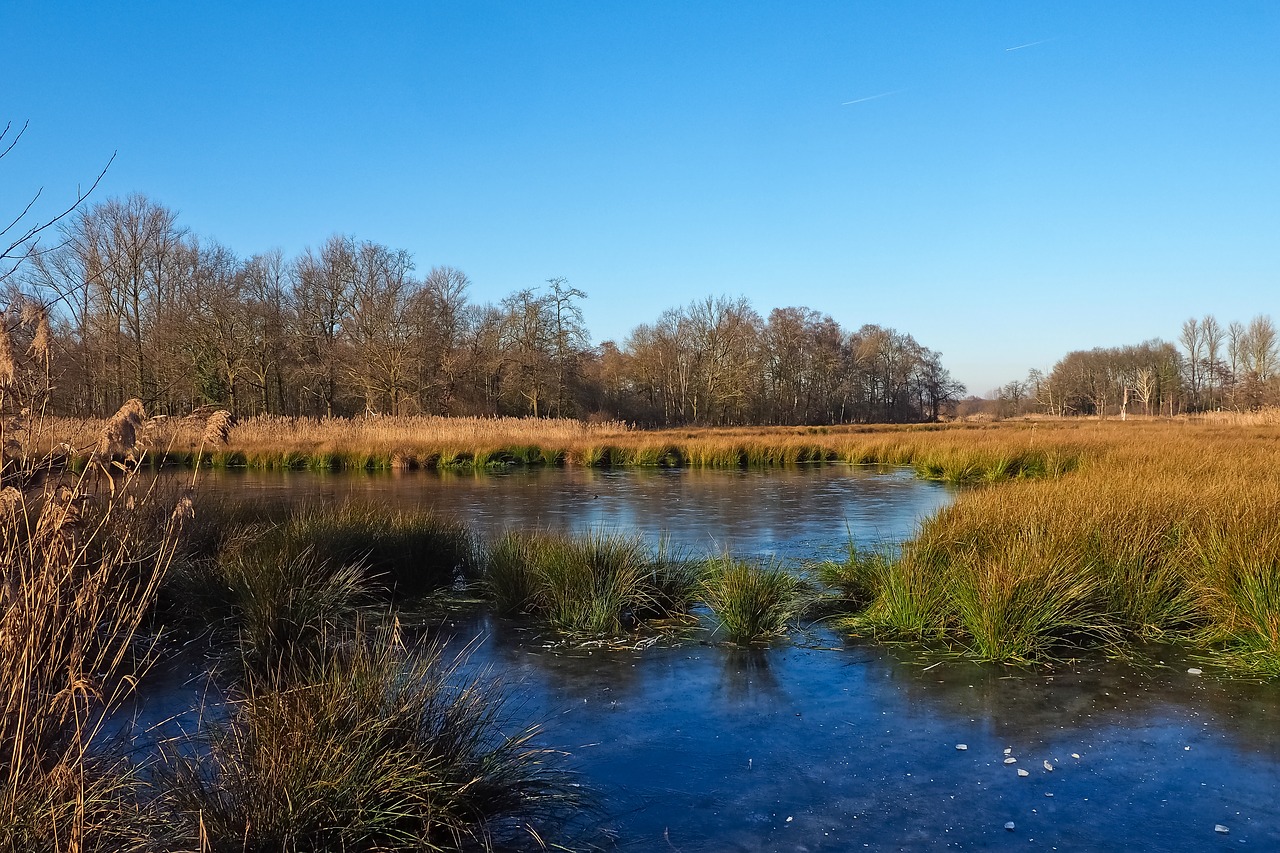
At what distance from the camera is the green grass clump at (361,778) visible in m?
2.40

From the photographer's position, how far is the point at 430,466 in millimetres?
20609

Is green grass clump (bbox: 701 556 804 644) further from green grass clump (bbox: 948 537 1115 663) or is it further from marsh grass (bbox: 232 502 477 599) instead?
marsh grass (bbox: 232 502 477 599)

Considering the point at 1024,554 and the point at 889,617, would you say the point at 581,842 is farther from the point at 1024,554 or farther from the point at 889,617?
the point at 1024,554

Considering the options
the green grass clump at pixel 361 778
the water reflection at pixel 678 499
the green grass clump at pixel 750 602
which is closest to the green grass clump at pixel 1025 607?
the green grass clump at pixel 750 602

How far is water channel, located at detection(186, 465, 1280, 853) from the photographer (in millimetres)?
2791

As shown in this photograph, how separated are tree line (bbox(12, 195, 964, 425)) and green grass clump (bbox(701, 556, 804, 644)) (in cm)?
1423

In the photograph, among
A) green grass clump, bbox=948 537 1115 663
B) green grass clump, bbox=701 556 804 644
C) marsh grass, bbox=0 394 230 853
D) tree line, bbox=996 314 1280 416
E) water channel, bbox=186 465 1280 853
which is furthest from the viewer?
tree line, bbox=996 314 1280 416

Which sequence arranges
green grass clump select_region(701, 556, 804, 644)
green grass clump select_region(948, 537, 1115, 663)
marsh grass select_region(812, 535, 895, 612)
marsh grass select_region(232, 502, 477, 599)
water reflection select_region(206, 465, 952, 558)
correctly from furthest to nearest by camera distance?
water reflection select_region(206, 465, 952, 558)
marsh grass select_region(232, 502, 477, 599)
marsh grass select_region(812, 535, 895, 612)
green grass clump select_region(701, 556, 804, 644)
green grass clump select_region(948, 537, 1115, 663)

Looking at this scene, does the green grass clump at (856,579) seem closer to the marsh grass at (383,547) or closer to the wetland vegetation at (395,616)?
the wetland vegetation at (395,616)

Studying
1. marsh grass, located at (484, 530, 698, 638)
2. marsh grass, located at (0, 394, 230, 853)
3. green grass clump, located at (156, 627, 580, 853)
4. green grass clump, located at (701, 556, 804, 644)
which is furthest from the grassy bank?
marsh grass, located at (0, 394, 230, 853)

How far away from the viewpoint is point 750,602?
204 inches

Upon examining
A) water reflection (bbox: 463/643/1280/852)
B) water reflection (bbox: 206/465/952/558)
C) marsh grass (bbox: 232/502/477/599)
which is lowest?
water reflection (bbox: 463/643/1280/852)

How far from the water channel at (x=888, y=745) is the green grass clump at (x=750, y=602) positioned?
6.4 inches

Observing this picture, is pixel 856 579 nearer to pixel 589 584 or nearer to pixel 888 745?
pixel 589 584
